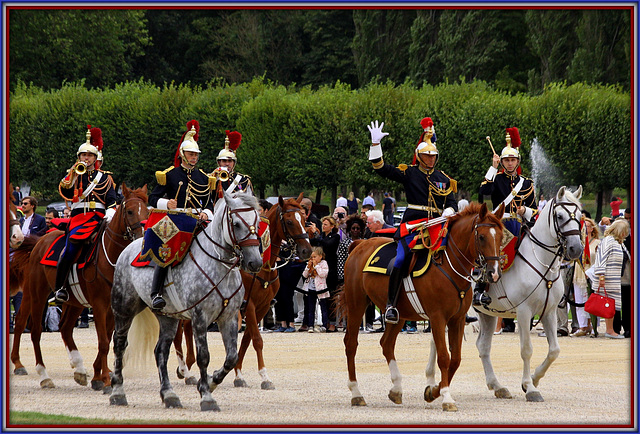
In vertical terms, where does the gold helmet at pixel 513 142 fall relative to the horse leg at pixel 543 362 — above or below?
above

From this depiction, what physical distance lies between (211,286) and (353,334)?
235cm

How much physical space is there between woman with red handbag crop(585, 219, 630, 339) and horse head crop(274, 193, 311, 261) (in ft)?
23.9

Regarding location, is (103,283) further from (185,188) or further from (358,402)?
(358,402)

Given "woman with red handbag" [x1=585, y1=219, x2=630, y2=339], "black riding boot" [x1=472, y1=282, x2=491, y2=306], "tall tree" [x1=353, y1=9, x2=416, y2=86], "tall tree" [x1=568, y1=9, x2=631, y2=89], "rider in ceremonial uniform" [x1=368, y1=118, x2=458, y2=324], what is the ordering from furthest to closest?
"tall tree" [x1=353, y1=9, x2=416, y2=86] → "tall tree" [x1=568, y1=9, x2=631, y2=89] → "woman with red handbag" [x1=585, y1=219, x2=630, y2=339] → "black riding boot" [x1=472, y1=282, x2=491, y2=306] → "rider in ceremonial uniform" [x1=368, y1=118, x2=458, y2=324]

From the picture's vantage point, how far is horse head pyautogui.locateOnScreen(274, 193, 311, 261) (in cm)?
1415

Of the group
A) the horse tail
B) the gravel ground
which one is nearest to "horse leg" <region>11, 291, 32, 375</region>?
the gravel ground

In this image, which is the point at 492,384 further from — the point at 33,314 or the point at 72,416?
the point at 33,314

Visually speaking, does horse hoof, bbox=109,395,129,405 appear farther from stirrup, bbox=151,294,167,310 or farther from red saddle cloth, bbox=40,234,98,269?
red saddle cloth, bbox=40,234,98,269

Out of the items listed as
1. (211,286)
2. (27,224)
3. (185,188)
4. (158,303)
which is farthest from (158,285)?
(27,224)

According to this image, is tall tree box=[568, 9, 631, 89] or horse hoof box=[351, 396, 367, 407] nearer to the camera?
horse hoof box=[351, 396, 367, 407]

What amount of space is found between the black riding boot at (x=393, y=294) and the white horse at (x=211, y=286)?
1919 mm

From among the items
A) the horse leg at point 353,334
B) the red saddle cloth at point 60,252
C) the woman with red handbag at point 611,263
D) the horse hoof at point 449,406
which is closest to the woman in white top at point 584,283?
the woman with red handbag at point 611,263

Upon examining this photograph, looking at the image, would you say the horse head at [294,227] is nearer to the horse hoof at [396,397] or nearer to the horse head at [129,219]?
the horse head at [129,219]

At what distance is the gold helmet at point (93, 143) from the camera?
14.9 metres
